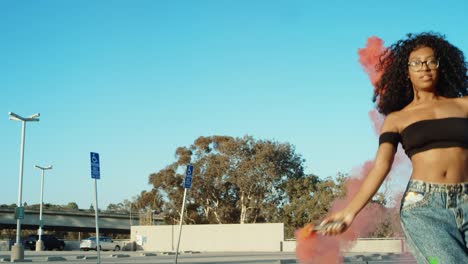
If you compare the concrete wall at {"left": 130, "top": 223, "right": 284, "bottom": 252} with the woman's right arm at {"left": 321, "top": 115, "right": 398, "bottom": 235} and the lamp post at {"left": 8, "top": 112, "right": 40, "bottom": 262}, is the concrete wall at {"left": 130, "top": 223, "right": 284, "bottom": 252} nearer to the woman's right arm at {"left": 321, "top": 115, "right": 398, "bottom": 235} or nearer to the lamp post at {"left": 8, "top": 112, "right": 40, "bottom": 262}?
the lamp post at {"left": 8, "top": 112, "right": 40, "bottom": 262}

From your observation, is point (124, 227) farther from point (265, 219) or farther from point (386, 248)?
point (386, 248)

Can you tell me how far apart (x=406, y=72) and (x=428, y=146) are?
28.1 inches

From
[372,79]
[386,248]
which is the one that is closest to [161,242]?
[386,248]

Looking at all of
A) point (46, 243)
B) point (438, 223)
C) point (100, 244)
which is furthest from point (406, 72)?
point (46, 243)

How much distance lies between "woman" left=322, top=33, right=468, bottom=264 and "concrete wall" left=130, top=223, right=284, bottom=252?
41.4m

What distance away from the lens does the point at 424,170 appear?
11.1ft

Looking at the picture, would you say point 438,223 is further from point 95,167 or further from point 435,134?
point 95,167

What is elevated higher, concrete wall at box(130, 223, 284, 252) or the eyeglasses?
the eyeglasses

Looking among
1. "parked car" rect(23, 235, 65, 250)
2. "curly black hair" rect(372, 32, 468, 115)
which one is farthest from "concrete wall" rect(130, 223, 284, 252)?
"curly black hair" rect(372, 32, 468, 115)

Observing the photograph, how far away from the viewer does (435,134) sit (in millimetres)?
3426

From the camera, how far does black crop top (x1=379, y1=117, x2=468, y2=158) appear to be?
337 centimetres

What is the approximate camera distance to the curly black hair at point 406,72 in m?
3.86

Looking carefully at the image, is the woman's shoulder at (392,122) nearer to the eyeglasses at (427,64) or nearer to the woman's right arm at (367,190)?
the woman's right arm at (367,190)

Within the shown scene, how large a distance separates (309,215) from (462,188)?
51.4 m
